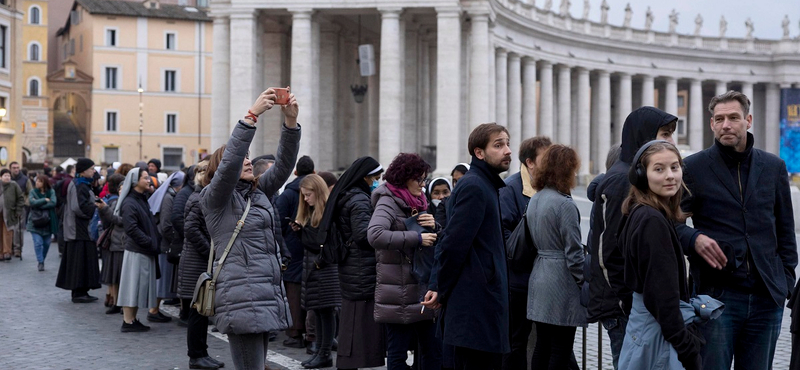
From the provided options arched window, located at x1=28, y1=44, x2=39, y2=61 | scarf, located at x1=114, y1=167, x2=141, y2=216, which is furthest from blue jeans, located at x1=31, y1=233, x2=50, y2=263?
arched window, located at x1=28, y1=44, x2=39, y2=61

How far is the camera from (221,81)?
35.4 m

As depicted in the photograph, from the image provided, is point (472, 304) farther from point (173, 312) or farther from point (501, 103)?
point (501, 103)

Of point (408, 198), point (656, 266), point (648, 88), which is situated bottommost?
point (656, 266)

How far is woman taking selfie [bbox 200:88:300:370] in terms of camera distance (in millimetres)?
5977

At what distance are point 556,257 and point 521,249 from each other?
28cm

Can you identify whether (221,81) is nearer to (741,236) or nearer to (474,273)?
(474,273)

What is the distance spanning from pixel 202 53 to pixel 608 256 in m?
64.8

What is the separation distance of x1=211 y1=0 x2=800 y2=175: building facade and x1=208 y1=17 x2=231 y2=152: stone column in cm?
4

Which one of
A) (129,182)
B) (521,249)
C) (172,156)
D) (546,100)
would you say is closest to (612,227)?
(521,249)

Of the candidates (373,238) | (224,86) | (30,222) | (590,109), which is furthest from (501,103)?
(373,238)

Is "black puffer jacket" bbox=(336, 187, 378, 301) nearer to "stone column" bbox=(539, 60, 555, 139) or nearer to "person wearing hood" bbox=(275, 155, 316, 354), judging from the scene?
"person wearing hood" bbox=(275, 155, 316, 354)

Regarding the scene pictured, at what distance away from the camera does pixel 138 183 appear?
36.1 feet

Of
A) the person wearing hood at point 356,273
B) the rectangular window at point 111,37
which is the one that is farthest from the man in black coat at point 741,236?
the rectangular window at point 111,37

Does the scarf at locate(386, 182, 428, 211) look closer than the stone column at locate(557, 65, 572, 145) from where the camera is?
Yes
